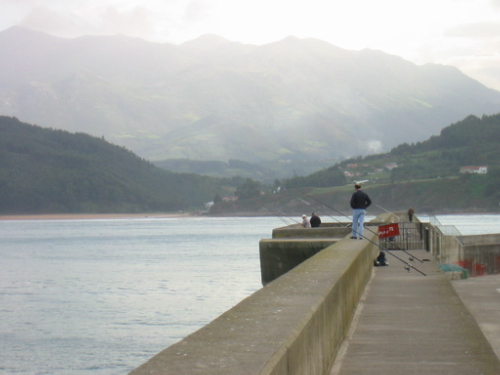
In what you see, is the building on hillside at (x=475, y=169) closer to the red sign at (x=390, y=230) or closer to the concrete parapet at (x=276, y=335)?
the red sign at (x=390, y=230)

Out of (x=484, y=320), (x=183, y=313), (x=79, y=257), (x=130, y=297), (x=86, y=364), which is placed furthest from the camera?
(x=79, y=257)

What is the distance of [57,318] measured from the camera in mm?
28156

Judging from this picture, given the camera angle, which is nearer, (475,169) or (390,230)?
(390,230)

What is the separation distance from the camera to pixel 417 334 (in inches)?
333

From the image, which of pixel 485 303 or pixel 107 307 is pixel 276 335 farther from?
pixel 107 307

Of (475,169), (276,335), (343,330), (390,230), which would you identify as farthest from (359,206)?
(475,169)

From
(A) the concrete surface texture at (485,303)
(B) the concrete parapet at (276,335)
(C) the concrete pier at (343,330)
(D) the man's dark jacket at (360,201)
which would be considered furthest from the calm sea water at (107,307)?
(B) the concrete parapet at (276,335)

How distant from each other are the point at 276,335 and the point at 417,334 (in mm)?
4511

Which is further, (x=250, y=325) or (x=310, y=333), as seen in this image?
(x=310, y=333)

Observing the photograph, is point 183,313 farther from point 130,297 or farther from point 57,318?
point 130,297

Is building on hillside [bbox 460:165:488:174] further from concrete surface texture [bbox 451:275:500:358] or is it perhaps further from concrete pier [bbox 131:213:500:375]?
concrete pier [bbox 131:213:500:375]

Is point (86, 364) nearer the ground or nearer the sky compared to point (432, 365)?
nearer the ground

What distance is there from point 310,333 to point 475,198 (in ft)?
567

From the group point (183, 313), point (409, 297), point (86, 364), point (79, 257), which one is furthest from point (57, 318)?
point (79, 257)
